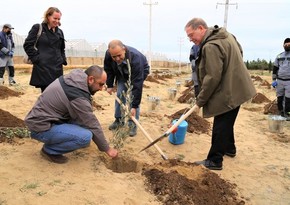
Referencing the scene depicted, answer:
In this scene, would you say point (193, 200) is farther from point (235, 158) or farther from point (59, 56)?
point (59, 56)

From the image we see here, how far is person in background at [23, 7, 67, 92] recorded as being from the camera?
423 cm

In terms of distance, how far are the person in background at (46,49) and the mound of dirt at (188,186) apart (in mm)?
1918

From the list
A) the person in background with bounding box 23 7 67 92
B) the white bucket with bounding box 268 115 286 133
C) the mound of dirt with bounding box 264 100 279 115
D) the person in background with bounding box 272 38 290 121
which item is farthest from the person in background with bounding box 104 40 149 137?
the mound of dirt with bounding box 264 100 279 115

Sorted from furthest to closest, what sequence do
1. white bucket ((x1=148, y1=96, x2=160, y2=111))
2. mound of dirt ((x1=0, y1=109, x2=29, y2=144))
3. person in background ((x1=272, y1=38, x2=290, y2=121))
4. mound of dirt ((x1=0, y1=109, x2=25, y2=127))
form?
white bucket ((x1=148, y1=96, x2=160, y2=111)), person in background ((x1=272, y1=38, x2=290, y2=121)), mound of dirt ((x1=0, y1=109, x2=25, y2=127)), mound of dirt ((x1=0, y1=109, x2=29, y2=144))

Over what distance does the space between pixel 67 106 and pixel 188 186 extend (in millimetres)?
1475

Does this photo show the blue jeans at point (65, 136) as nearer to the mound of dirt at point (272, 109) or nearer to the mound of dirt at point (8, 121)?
the mound of dirt at point (8, 121)

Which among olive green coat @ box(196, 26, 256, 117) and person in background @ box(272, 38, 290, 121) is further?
person in background @ box(272, 38, 290, 121)

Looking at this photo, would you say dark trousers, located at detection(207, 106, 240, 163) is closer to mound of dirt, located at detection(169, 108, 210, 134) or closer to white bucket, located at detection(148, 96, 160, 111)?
mound of dirt, located at detection(169, 108, 210, 134)

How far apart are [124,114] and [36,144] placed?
1.22m

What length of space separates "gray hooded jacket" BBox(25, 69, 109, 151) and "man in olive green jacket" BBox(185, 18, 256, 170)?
1337 millimetres

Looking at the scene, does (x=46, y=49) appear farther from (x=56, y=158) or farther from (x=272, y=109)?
(x=272, y=109)

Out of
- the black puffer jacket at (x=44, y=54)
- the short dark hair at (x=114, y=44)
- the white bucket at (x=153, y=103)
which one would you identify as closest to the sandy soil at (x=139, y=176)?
the black puffer jacket at (x=44, y=54)

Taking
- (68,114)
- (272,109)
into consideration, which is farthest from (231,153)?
(272,109)

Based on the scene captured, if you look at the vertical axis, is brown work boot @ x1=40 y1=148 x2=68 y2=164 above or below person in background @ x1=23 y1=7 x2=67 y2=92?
below
